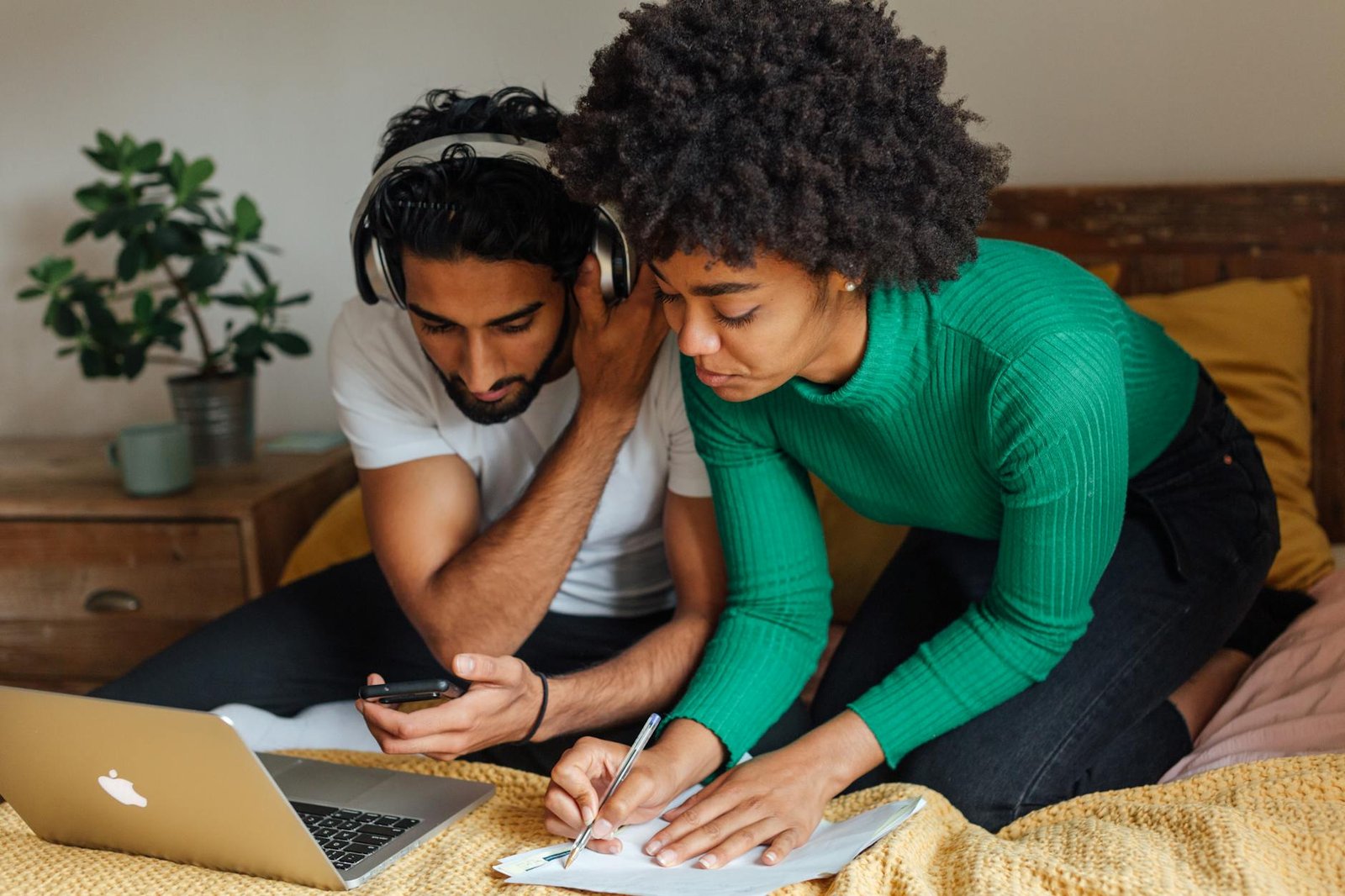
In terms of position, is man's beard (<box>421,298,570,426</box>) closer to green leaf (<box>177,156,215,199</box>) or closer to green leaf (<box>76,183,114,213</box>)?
green leaf (<box>177,156,215,199</box>)

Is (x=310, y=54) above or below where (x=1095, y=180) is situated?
above

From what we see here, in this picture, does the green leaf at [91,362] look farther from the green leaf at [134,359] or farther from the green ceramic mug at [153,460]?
the green ceramic mug at [153,460]

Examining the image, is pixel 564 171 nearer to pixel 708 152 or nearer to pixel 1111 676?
pixel 708 152

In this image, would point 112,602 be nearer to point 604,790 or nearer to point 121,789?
point 121,789

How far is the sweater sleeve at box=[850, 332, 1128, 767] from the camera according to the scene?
40.6 inches

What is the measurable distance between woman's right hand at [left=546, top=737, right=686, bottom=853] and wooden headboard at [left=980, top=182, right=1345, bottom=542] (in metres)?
1.18

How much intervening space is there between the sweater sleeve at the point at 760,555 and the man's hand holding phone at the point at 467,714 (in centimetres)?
19

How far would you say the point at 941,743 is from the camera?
1.19 meters

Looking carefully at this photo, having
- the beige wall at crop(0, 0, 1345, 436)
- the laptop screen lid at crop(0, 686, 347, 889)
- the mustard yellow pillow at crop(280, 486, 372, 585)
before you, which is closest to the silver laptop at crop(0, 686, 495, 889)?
the laptop screen lid at crop(0, 686, 347, 889)

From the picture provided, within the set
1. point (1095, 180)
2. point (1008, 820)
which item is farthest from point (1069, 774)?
point (1095, 180)

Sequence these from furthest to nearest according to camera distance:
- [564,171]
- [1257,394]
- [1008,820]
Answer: [1257,394] < [1008,820] < [564,171]

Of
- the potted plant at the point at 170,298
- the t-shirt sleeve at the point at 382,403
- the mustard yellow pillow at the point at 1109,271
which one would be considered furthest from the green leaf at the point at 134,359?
the mustard yellow pillow at the point at 1109,271

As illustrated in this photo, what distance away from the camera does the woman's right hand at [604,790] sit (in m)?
0.95

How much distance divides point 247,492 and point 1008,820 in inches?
50.5
